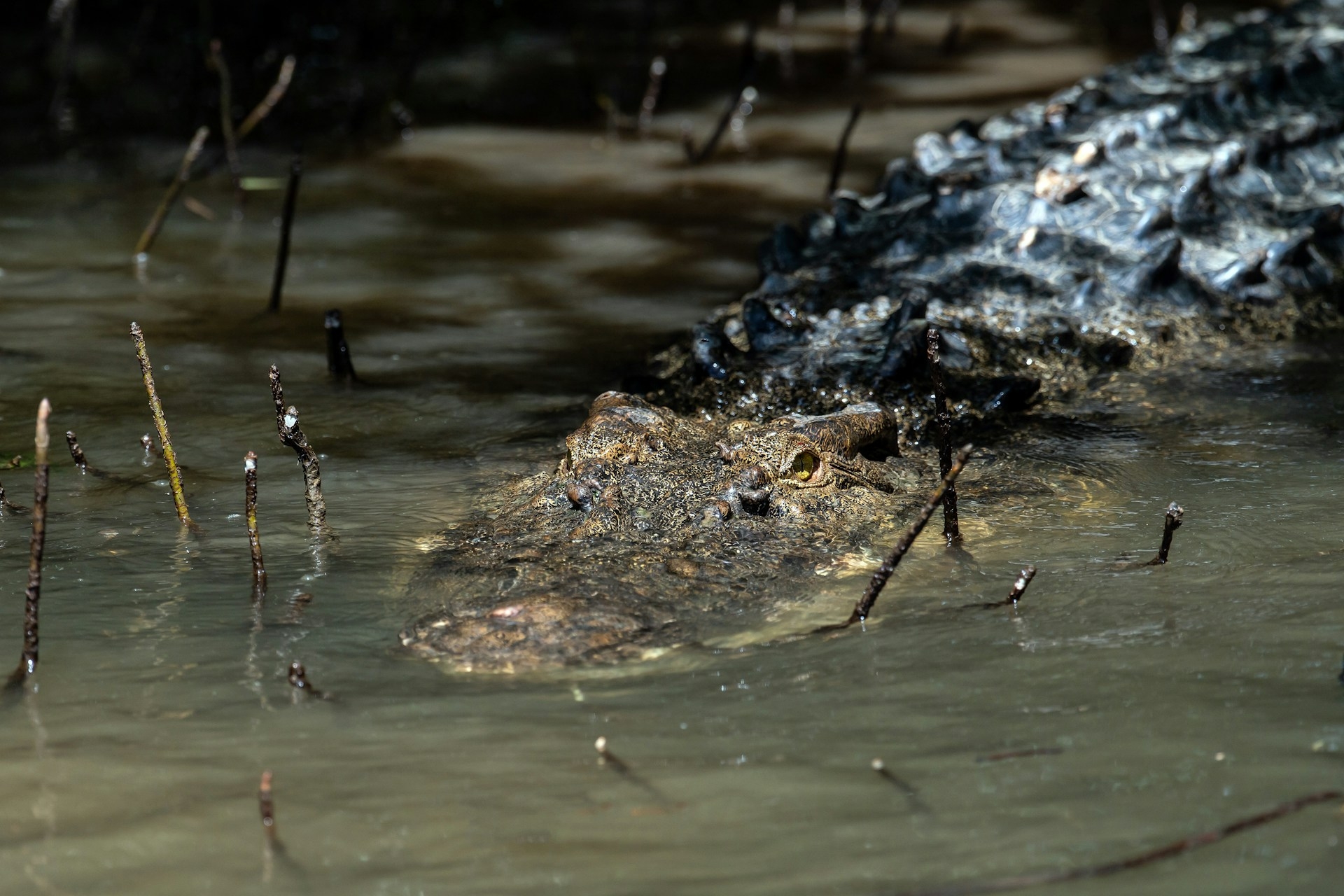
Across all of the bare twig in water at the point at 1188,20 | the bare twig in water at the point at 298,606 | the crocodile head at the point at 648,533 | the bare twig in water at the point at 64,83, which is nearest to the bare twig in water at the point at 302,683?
the crocodile head at the point at 648,533

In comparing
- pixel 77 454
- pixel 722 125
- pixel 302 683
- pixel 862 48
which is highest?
pixel 862 48

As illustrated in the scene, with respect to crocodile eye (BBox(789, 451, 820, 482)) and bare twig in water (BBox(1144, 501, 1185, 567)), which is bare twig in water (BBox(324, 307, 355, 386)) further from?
bare twig in water (BBox(1144, 501, 1185, 567))

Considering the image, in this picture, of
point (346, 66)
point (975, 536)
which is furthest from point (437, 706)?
point (346, 66)

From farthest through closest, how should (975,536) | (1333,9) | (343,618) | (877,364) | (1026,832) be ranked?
(1333,9) → (877,364) → (975,536) → (343,618) → (1026,832)

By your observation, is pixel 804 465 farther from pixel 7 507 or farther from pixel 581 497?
pixel 7 507

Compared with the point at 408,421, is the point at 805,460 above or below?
above

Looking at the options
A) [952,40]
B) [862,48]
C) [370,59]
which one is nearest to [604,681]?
[862,48]

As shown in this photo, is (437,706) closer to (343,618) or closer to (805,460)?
(343,618)

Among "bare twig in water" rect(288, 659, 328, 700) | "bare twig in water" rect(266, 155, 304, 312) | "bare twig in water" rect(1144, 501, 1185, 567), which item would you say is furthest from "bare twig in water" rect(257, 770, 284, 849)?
"bare twig in water" rect(266, 155, 304, 312)
